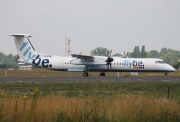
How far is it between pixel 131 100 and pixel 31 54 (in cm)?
4197

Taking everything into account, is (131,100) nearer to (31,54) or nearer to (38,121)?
(38,121)

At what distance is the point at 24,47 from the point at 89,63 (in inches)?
405

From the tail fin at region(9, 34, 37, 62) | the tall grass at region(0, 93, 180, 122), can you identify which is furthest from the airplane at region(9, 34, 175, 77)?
the tall grass at region(0, 93, 180, 122)

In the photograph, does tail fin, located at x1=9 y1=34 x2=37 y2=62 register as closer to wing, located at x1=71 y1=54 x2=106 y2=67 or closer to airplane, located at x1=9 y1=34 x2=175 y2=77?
airplane, located at x1=9 y1=34 x2=175 y2=77

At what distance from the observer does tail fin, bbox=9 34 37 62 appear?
185 ft

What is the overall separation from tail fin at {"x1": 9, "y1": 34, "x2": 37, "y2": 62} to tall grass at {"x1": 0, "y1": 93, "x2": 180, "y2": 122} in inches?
1635

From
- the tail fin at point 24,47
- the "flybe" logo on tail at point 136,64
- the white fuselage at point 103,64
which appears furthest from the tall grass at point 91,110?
the tail fin at point 24,47

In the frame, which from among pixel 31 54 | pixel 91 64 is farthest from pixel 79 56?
pixel 31 54

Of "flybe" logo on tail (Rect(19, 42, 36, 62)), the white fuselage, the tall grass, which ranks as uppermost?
"flybe" logo on tail (Rect(19, 42, 36, 62))

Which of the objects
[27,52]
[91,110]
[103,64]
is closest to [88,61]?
[103,64]

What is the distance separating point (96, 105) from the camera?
1334 cm

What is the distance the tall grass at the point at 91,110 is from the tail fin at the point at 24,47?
136 ft

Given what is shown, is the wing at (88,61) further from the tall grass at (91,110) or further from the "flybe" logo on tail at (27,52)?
the tall grass at (91,110)

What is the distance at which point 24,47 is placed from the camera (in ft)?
186
